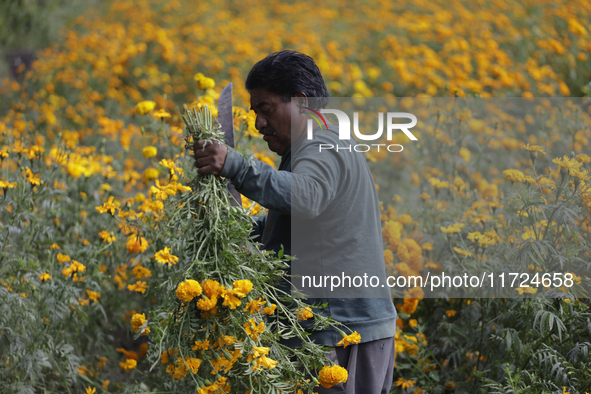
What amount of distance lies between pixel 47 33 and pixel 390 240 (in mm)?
6627

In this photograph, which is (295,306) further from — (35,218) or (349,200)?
(35,218)

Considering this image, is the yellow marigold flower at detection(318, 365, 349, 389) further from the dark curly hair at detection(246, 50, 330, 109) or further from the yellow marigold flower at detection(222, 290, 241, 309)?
the dark curly hair at detection(246, 50, 330, 109)

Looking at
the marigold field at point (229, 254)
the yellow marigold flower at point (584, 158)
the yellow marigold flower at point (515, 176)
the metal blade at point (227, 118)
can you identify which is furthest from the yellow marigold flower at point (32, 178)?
the yellow marigold flower at point (584, 158)

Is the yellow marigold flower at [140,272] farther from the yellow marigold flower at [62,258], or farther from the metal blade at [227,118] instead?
the metal blade at [227,118]

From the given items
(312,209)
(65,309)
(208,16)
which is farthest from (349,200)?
(208,16)

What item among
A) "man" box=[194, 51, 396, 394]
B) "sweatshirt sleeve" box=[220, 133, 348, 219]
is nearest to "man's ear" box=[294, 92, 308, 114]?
"man" box=[194, 51, 396, 394]

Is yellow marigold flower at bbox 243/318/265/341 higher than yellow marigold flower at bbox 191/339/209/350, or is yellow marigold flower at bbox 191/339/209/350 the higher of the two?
yellow marigold flower at bbox 243/318/265/341

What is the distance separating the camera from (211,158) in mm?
1672

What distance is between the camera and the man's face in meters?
1.88

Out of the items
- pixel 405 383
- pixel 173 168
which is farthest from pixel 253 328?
pixel 405 383

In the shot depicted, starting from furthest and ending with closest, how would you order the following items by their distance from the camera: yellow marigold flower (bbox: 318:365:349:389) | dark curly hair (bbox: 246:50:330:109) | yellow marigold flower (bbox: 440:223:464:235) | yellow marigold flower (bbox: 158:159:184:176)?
1. yellow marigold flower (bbox: 440:223:464:235)
2. yellow marigold flower (bbox: 158:159:184:176)
3. dark curly hair (bbox: 246:50:330:109)
4. yellow marigold flower (bbox: 318:365:349:389)

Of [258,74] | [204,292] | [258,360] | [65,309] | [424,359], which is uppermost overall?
[258,74]

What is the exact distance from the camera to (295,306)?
2.00 meters

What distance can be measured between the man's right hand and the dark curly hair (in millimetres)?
329
